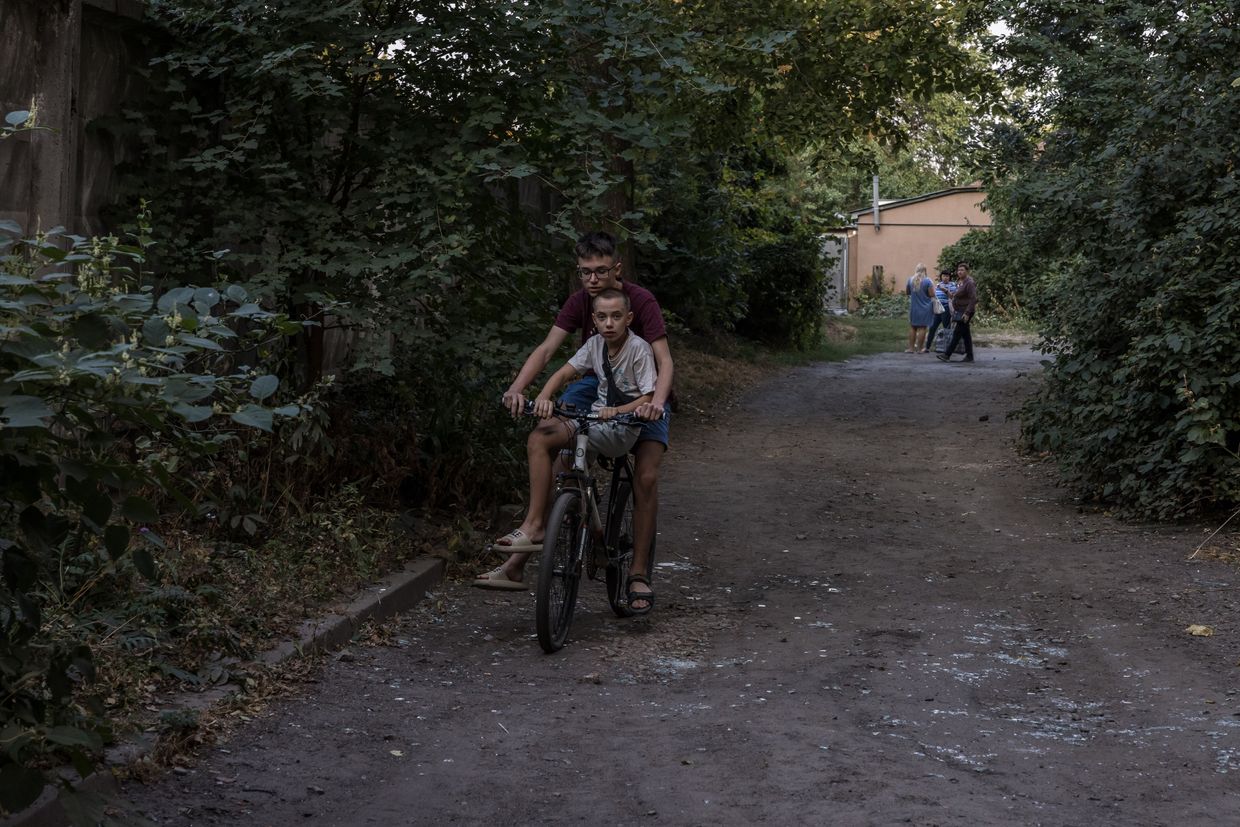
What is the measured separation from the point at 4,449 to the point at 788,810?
2.61 meters

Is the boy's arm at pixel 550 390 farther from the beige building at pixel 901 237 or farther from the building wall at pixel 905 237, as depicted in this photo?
the building wall at pixel 905 237

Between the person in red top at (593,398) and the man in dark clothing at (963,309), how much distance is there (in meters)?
20.4

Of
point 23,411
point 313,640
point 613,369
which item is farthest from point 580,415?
point 23,411

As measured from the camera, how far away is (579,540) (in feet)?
23.5

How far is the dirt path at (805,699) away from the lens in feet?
15.7

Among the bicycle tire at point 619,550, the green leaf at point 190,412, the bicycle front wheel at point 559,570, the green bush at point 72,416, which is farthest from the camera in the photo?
the bicycle tire at point 619,550

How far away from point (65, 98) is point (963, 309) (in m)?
22.0

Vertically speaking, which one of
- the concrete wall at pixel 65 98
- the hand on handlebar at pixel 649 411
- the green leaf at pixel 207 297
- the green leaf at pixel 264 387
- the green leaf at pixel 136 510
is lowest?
the green leaf at pixel 136 510

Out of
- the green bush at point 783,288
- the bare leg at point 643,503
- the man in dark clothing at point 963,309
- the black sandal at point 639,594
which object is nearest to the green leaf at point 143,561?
the bare leg at point 643,503

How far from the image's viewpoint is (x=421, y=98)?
858cm

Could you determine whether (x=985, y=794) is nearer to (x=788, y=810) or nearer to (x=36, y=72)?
(x=788, y=810)

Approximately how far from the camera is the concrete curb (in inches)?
167

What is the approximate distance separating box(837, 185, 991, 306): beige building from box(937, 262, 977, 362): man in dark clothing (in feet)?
92.6

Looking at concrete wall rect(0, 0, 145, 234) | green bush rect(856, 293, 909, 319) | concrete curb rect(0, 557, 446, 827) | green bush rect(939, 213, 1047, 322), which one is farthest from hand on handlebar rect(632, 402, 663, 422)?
green bush rect(856, 293, 909, 319)
